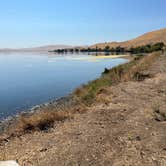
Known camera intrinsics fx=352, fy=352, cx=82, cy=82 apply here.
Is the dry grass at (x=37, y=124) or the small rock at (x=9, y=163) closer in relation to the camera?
the small rock at (x=9, y=163)

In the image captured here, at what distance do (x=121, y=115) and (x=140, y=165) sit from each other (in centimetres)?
395

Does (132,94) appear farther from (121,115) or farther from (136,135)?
(136,135)

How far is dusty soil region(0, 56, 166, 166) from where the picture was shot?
23.0 feet

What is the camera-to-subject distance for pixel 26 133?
944 centimetres

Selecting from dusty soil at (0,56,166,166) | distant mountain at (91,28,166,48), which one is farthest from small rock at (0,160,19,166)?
distant mountain at (91,28,166,48)

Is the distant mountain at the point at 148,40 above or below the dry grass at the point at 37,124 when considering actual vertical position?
below

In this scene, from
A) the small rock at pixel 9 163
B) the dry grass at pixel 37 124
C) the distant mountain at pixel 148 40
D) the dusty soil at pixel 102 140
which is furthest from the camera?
the distant mountain at pixel 148 40

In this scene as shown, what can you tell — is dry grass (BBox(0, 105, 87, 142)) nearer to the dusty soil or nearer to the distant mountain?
the dusty soil

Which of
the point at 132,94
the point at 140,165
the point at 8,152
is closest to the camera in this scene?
the point at 140,165

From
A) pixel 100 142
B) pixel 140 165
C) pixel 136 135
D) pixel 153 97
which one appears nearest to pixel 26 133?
pixel 100 142

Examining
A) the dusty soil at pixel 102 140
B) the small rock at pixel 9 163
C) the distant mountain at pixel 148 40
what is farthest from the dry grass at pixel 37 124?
the distant mountain at pixel 148 40

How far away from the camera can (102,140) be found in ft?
26.8

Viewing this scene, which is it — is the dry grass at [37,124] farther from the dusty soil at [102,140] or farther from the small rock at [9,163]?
the small rock at [9,163]

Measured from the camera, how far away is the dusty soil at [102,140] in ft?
23.0
